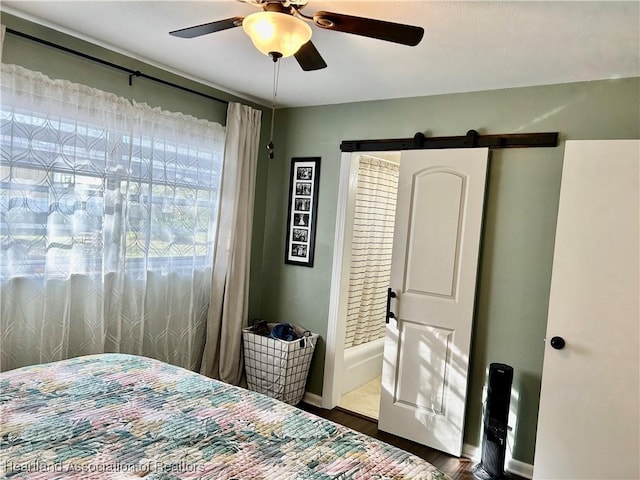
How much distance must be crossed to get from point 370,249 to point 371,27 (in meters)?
2.68

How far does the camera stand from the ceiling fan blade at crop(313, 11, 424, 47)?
1.58 metres

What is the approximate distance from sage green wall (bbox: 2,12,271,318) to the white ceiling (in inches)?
2.4

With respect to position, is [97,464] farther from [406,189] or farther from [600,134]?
[600,134]

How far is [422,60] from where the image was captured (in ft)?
8.20

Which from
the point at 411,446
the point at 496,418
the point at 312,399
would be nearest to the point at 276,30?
the point at 496,418

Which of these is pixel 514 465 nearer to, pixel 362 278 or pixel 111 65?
pixel 362 278

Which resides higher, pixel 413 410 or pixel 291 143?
pixel 291 143

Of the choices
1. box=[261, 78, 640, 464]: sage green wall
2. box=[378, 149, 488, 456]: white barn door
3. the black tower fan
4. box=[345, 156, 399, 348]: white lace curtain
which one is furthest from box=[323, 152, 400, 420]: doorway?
the black tower fan

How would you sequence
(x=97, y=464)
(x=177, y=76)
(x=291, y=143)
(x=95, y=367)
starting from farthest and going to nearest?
(x=291, y=143), (x=177, y=76), (x=95, y=367), (x=97, y=464)

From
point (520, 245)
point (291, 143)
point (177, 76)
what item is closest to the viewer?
point (520, 245)

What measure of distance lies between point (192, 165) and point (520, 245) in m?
2.22

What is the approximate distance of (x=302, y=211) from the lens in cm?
373

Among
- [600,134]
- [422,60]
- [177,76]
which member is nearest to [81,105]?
[177,76]

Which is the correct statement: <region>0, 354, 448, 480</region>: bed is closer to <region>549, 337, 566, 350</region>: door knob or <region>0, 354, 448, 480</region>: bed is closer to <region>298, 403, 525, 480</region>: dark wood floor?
<region>549, 337, 566, 350</region>: door knob
